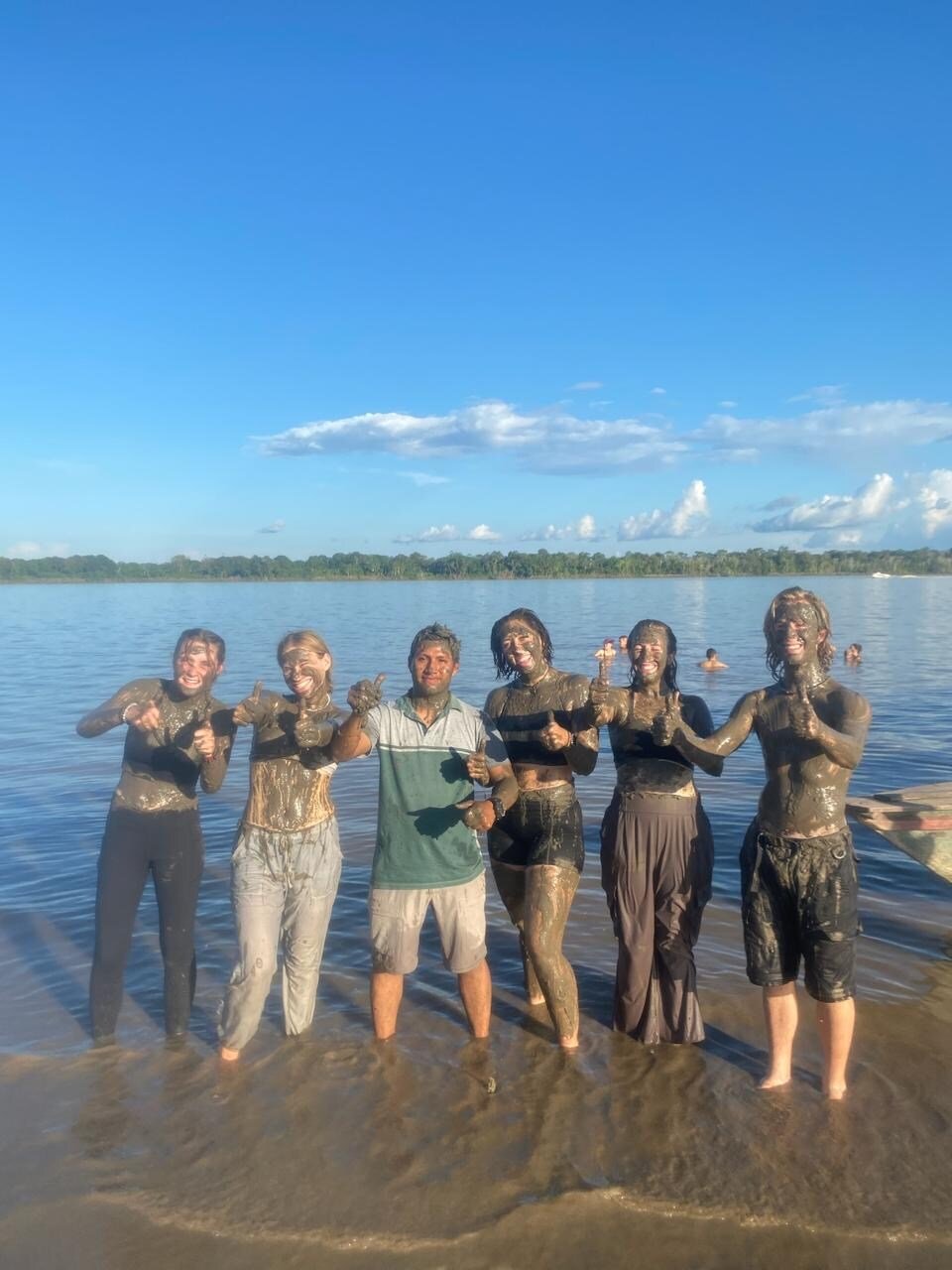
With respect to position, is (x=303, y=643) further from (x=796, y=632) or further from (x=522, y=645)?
(x=796, y=632)

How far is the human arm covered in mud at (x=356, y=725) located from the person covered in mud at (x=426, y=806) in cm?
3

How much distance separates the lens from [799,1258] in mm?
3736

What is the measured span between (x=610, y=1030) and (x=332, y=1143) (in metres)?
1.81

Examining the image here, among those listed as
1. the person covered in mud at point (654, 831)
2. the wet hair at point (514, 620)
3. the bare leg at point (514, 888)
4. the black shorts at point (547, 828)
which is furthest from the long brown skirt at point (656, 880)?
the wet hair at point (514, 620)

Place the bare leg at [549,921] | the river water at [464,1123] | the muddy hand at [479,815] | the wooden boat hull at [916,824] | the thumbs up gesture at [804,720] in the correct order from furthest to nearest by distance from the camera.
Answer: the wooden boat hull at [916,824]
the bare leg at [549,921]
the muddy hand at [479,815]
the thumbs up gesture at [804,720]
the river water at [464,1123]

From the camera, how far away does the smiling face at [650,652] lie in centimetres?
491

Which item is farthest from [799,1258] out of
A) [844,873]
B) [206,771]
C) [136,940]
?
[136,940]

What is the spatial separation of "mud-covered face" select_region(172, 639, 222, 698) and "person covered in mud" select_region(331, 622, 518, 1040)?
0.97 metres

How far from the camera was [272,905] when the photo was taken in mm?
4809

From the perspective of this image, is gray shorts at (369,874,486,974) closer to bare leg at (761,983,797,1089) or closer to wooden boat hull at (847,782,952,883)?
bare leg at (761,983,797,1089)

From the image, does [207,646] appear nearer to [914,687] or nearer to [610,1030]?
[610,1030]

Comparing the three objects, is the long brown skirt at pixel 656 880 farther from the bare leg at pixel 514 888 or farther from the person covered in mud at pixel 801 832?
the bare leg at pixel 514 888

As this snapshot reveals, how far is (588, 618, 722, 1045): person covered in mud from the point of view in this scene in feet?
16.1

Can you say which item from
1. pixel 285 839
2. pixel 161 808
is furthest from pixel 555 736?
pixel 161 808
